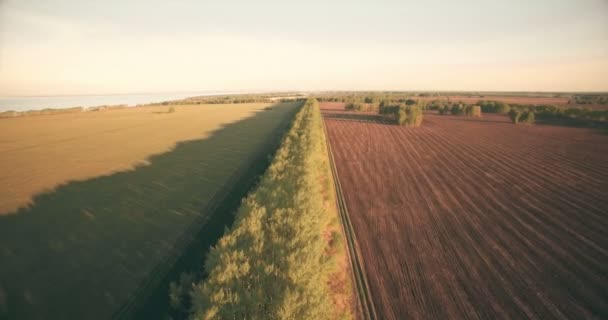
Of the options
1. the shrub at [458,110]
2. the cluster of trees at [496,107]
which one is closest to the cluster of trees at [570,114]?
the cluster of trees at [496,107]

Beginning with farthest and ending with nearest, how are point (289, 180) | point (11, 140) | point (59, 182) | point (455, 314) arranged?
point (11, 140), point (59, 182), point (289, 180), point (455, 314)

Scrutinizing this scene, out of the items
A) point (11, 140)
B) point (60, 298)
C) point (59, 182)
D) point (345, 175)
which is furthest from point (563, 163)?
point (11, 140)

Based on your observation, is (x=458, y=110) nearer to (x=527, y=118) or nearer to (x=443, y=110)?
(x=443, y=110)

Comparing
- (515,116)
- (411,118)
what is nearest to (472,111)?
(515,116)

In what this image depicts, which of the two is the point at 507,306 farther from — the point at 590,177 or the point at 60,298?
the point at 590,177

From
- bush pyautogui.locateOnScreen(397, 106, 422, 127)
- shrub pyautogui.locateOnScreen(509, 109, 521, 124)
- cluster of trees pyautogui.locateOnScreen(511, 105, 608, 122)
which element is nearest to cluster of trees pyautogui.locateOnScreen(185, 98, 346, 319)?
bush pyautogui.locateOnScreen(397, 106, 422, 127)

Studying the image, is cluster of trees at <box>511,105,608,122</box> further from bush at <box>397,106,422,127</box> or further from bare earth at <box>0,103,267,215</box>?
bare earth at <box>0,103,267,215</box>
